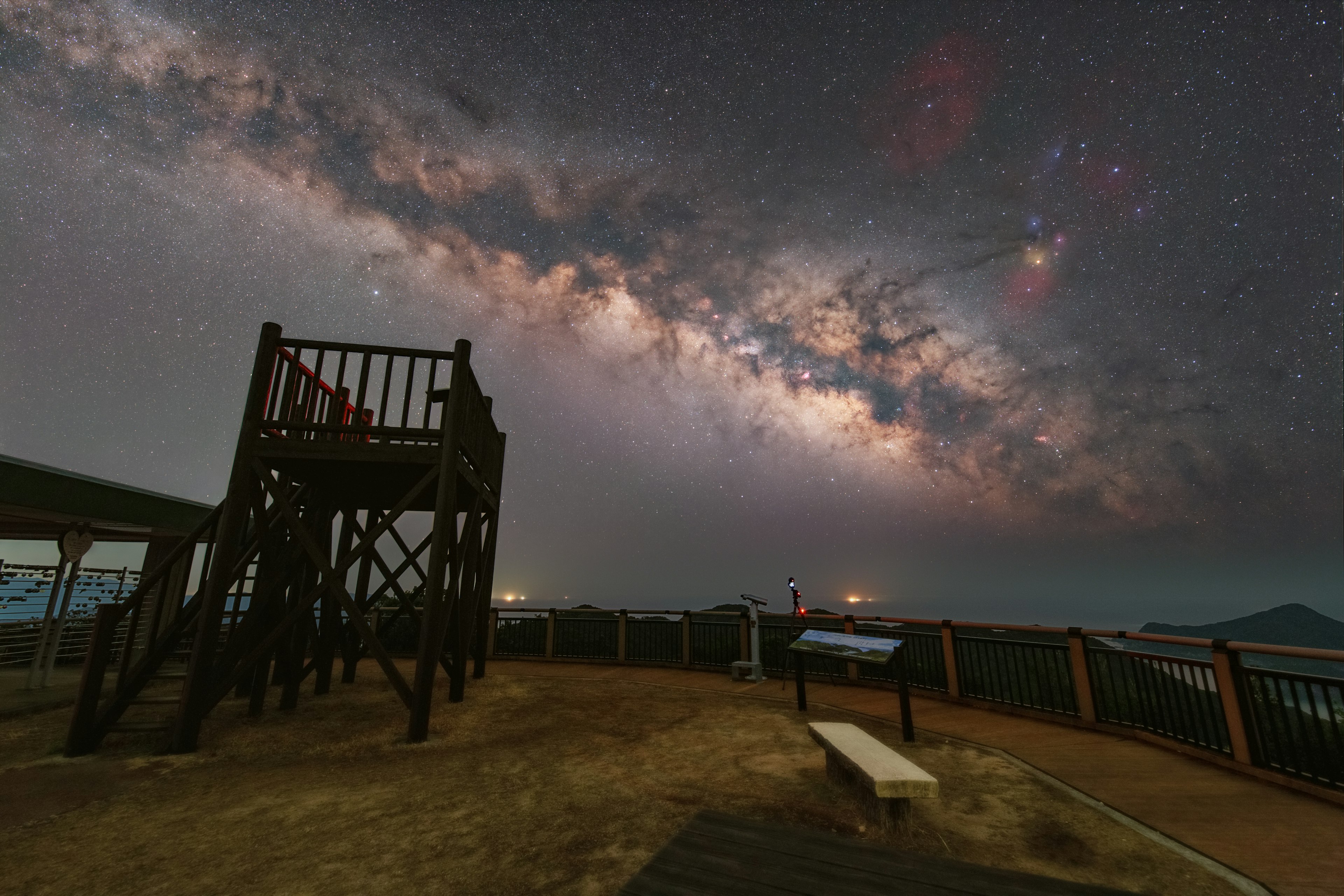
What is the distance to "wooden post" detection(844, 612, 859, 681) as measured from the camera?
10.1 m

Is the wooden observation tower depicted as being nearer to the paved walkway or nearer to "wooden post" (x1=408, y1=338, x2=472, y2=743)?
"wooden post" (x1=408, y1=338, x2=472, y2=743)

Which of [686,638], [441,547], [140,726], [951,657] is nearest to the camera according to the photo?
[140,726]

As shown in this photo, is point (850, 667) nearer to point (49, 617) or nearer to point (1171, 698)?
point (1171, 698)

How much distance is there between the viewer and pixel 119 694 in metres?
6.15

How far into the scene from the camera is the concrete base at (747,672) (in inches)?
410

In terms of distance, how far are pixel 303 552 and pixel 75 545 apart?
558 centimetres

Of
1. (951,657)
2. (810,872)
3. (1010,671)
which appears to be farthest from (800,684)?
(810,872)

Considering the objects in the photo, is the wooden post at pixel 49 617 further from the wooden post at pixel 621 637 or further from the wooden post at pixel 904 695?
the wooden post at pixel 904 695

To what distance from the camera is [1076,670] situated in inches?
281

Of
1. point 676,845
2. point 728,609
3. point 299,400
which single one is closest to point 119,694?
point 299,400

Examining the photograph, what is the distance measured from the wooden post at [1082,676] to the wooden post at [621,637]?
28.4 feet

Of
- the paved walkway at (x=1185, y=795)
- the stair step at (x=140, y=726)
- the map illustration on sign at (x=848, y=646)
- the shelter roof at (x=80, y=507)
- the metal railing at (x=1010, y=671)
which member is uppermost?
the shelter roof at (x=80, y=507)

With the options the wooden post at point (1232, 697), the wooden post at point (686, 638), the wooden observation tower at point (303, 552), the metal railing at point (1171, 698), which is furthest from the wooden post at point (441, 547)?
the wooden post at point (1232, 697)

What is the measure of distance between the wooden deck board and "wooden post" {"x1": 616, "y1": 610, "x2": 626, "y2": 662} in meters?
10.9
